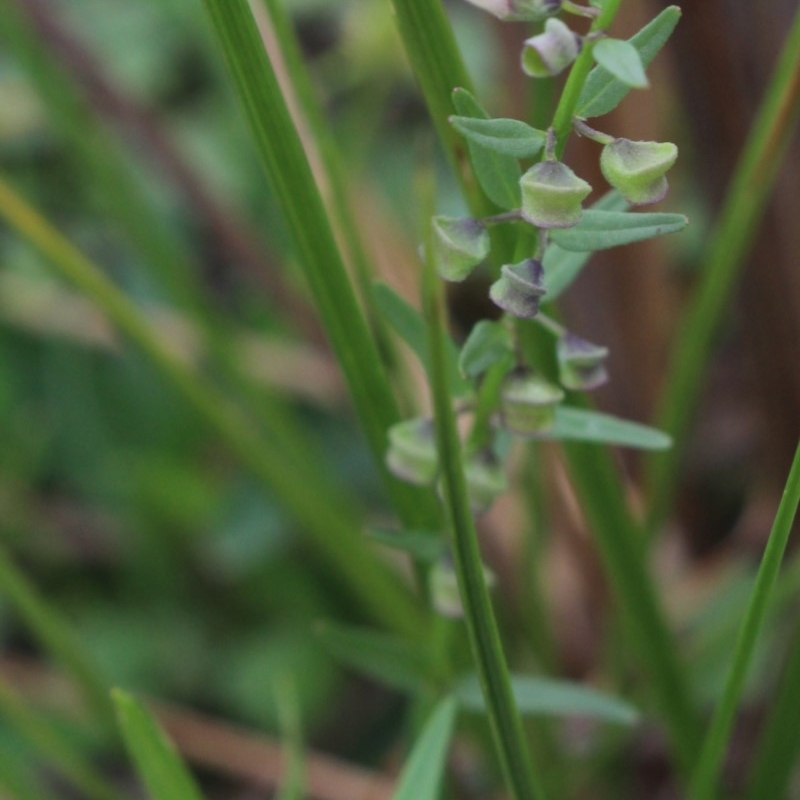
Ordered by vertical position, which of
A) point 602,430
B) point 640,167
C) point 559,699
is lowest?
point 559,699

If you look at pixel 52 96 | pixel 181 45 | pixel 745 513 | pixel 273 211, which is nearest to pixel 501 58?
pixel 52 96

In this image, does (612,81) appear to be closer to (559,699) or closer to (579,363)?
(579,363)

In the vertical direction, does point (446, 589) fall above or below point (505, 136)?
below

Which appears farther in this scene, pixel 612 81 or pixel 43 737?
pixel 43 737

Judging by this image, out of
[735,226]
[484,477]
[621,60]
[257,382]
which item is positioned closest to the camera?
[621,60]

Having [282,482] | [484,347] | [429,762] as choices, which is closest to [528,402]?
[484,347]

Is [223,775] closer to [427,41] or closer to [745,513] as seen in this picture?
[745,513]
